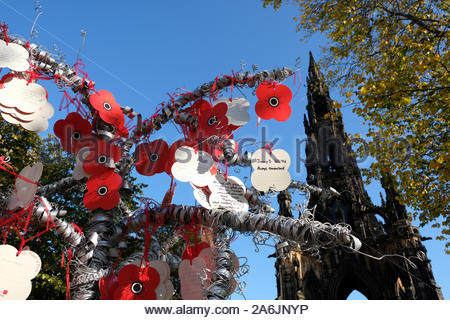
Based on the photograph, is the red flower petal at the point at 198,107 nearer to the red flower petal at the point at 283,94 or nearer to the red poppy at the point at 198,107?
the red poppy at the point at 198,107

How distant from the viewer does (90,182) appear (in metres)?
4.02

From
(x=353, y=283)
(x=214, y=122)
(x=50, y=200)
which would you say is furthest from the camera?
(x=353, y=283)

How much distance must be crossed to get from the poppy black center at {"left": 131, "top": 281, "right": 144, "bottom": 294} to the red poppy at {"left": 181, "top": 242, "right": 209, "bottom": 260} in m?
0.60

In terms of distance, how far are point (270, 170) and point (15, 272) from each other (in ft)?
8.72

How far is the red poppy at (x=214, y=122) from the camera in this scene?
3895mm

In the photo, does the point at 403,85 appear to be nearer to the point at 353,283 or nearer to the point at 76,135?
the point at 76,135

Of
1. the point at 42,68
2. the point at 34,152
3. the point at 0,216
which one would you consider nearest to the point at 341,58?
the point at 42,68

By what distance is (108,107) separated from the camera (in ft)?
14.4

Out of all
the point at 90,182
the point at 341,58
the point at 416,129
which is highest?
the point at 341,58

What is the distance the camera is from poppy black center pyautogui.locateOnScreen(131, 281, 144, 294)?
354 centimetres

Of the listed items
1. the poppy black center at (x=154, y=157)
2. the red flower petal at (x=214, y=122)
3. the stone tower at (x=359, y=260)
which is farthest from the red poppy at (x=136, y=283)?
the stone tower at (x=359, y=260)

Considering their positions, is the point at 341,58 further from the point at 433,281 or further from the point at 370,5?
the point at 433,281

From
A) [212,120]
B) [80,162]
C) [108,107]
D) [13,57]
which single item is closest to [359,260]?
[212,120]

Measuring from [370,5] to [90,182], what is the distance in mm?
6476
